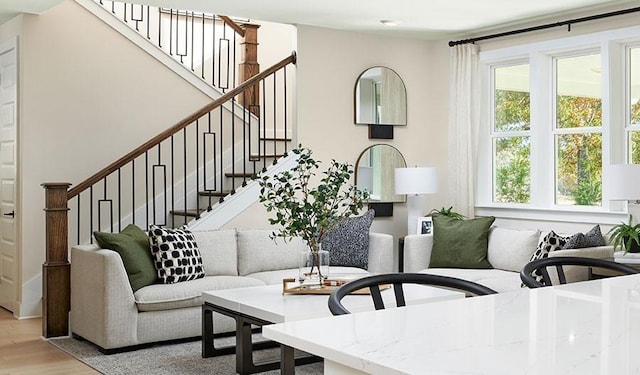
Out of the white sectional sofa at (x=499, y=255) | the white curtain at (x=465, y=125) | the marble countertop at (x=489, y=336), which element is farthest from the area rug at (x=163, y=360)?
the white curtain at (x=465, y=125)

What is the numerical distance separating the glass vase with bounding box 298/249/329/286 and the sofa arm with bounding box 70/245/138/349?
118 centimetres

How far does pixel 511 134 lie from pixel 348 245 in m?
1.91

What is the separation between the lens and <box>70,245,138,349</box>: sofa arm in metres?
4.80

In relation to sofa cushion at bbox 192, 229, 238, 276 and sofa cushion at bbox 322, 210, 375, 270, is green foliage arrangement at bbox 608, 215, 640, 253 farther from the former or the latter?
sofa cushion at bbox 192, 229, 238, 276

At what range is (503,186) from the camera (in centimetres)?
690

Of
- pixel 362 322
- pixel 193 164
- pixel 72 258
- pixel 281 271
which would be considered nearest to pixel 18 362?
pixel 72 258

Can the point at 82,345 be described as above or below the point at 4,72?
below

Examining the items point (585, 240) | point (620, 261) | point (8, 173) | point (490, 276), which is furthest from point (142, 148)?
point (620, 261)

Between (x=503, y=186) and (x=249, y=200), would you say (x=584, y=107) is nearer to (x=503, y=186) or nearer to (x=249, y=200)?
(x=503, y=186)

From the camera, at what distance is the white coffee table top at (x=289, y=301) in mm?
3918

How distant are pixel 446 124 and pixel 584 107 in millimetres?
1423

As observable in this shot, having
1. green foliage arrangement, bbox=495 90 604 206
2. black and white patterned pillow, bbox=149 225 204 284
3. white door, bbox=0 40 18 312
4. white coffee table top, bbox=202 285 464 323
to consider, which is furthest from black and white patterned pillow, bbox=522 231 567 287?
white door, bbox=0 40 18 312

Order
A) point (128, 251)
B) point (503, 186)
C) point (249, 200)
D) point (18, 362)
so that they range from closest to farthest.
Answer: point (18, 362)
point (128, 251)
point (249, 200)
point (503, 186)

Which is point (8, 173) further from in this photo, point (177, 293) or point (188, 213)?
point (177, 293)
